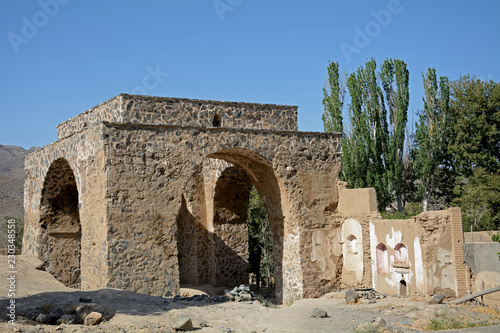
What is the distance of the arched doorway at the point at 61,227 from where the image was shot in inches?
571

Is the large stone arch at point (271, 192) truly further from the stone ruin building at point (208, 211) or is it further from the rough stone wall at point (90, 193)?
the rough stone wall at point (90, 193)

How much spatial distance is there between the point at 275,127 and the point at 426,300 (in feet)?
20.0

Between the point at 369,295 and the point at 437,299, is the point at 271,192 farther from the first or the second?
the point at 437,299

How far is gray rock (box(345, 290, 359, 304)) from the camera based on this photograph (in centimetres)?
1198

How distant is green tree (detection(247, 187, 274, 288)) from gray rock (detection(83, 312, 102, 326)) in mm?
11325

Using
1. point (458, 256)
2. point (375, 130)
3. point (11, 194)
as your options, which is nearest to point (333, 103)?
point (375, 130)

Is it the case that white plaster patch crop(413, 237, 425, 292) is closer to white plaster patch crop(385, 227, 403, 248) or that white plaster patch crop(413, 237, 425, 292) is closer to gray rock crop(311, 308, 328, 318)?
white plaster patch crop(385, 227, 403, 248)

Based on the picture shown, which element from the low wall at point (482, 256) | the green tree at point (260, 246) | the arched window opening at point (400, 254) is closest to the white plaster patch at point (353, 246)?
the arched window opening at point (400, 254)

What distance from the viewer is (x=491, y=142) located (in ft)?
75.3

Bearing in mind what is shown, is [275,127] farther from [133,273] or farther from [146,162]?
[133,273]

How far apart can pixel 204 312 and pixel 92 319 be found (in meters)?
2.38

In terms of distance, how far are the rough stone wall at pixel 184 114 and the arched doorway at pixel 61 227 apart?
1.56m

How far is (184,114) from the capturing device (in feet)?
44.1

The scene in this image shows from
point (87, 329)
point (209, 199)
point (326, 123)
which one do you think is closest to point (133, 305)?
point (87, 329)
